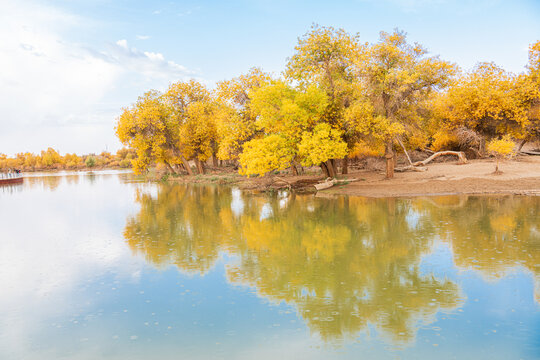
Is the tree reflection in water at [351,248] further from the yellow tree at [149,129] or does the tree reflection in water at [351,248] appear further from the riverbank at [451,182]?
the yellow tree at [149,129]

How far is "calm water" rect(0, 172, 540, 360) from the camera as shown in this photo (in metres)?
7.36

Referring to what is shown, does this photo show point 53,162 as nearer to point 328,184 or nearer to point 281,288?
point 328,184

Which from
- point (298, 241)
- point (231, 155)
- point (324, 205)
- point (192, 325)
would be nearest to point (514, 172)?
point (324, 205)

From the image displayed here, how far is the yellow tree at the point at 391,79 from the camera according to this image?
27.6 meters

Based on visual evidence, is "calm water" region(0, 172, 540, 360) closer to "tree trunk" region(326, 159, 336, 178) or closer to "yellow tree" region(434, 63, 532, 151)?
"tree trunk" region(326, 159, 336, 178)

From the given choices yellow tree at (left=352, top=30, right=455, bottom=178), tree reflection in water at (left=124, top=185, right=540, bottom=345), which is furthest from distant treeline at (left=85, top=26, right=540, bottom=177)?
tree reflection in water at (left=124, top=185, right=540, bottom=345)

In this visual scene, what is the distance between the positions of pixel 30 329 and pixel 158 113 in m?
43.4

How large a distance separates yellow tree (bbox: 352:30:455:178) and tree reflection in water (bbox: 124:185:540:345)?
7.29 m

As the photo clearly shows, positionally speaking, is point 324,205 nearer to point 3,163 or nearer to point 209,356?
point 209,356

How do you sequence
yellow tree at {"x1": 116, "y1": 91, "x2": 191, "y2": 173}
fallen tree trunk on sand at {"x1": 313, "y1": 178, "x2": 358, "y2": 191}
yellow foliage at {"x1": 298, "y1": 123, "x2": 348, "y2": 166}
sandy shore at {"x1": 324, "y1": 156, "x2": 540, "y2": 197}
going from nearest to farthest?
1. sandy shore at {"x1": 324, "y1": 156, "x2": 540, "y2": 197}
2. yellow foliage at {"x1": 298, "y1": 123, "x2": 348, "y2": 166}
3. fallen tree trunk on sand at {"x1": 313, "y1": 178, "x2": 358, "y2": 191}
4. yellow tree at {"x1": 116, "y1": 91, "x2": 191, "y2": 173}

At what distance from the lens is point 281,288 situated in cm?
1009

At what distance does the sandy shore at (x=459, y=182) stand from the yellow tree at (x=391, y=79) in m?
4.08

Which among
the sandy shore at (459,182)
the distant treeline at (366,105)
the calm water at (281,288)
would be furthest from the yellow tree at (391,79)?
the calm water at (281,288)

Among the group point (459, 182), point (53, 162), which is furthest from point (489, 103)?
point (53, 162)
